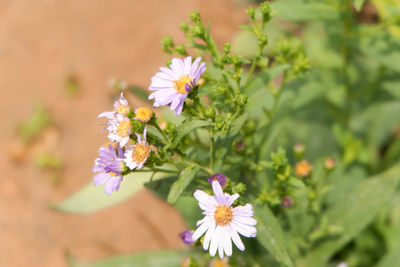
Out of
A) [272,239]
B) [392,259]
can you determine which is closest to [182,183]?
[272,239]

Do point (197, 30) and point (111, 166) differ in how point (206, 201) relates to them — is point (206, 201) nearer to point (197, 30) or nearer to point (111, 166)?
point (111, 166)

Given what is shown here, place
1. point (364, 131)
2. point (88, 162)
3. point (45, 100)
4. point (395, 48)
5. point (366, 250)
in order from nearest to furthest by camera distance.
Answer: point (395, 48) < point (366, 250) < point (364, 131) < point (88, 162) < point (45, 100)

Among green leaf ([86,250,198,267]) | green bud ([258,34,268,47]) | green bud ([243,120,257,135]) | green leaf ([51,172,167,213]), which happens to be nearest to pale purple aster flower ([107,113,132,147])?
green bud ([243,120,257,135])

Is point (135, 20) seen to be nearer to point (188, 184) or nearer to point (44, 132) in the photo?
point (44, 132)

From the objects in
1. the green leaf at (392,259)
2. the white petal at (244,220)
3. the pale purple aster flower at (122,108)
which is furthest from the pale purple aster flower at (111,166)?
the green leaf at (392,259)

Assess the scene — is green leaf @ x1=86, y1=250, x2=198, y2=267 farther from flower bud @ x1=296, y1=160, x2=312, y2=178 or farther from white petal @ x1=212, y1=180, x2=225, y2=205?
white petal @ x1=212, y1=180, x2=225, y2=205

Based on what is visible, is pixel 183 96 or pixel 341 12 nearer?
pixel 183 96

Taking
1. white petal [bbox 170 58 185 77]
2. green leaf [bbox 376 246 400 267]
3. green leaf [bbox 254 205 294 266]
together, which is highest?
white petal [bbox 170 58 185 77]

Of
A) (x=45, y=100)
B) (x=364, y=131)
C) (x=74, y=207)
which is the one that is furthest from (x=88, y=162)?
(x=364, y=131)
